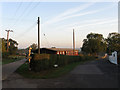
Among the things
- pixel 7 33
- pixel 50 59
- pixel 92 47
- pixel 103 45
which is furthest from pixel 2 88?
pixel 103 45

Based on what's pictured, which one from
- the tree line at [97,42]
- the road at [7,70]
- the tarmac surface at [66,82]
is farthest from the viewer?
the tree line at [97,42]

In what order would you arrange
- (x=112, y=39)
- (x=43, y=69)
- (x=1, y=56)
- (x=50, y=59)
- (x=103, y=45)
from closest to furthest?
(x=43, y=69), (x=50, y=59), (x=1, y=56), (x=112, y=39), (x=103, y=45)

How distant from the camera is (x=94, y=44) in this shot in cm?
6919

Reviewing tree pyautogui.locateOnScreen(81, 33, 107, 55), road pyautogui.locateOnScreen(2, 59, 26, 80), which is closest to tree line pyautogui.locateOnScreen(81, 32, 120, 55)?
tree pyautogui.locateOnScreen(81, 33, 107, 55)

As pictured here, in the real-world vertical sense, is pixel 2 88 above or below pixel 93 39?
below

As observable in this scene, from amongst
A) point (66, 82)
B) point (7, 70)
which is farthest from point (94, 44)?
point (66, 82)

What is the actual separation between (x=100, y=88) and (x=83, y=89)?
3.11ft

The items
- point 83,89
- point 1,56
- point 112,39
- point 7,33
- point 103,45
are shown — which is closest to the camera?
point 83,89

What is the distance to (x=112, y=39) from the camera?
67812 millimetres

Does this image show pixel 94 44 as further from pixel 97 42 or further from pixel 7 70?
pixel 7 70

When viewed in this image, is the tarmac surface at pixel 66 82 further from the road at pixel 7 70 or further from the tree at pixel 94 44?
the tree at pixel 94 44

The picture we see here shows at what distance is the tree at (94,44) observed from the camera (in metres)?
69.2

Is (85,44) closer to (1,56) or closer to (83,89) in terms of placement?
(1,56)

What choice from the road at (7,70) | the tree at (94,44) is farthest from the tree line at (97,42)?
the road at (7,70)
